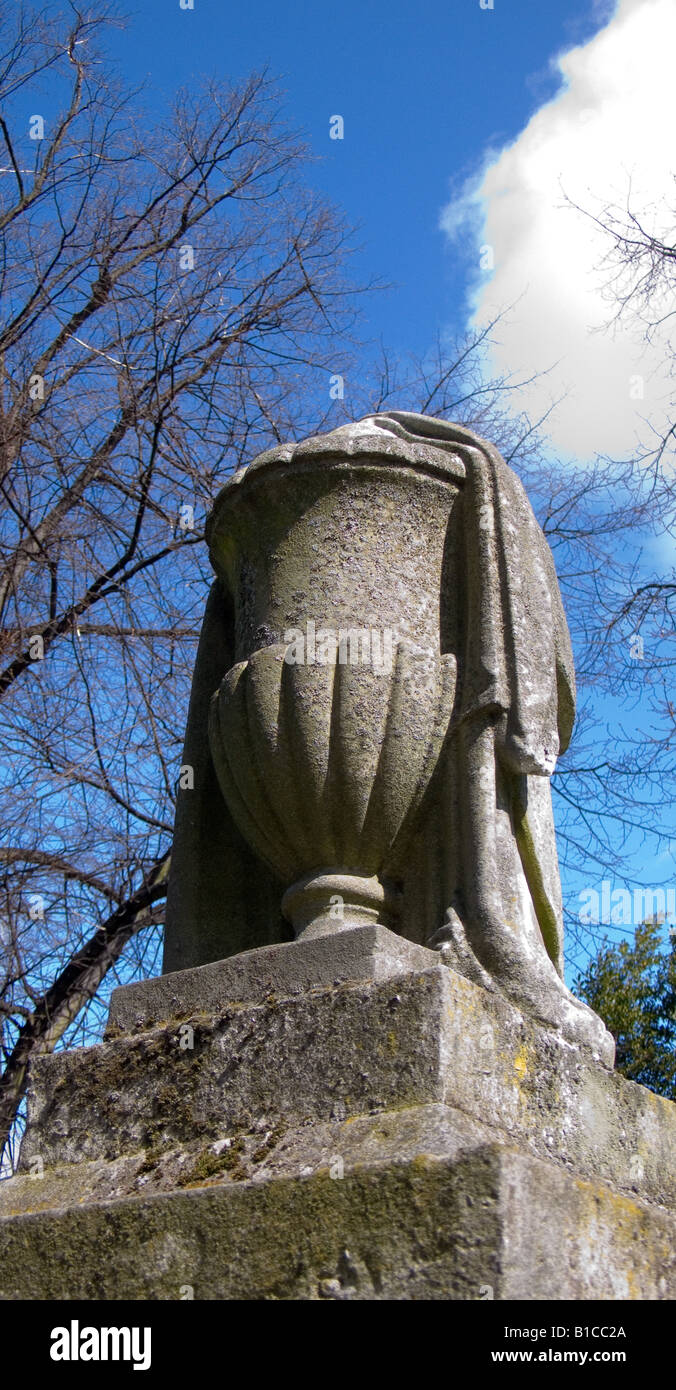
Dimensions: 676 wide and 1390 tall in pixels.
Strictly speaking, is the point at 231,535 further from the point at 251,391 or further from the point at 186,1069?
the point at 251,391

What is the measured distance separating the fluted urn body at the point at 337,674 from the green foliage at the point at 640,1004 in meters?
7.96

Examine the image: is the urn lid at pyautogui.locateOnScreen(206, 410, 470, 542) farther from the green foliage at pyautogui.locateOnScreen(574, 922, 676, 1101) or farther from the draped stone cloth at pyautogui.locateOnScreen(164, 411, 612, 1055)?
the green foliage at pyautogui.locateOnScreen(574, 922, 676, 1101)

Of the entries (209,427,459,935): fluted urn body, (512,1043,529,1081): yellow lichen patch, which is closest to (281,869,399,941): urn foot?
(209,427,459,935): fluted urn body

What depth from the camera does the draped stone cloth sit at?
9.73 ft

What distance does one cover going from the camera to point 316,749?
3.10 meters

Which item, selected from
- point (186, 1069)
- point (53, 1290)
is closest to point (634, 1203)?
point (186, 1069)

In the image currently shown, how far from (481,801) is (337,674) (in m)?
0.43

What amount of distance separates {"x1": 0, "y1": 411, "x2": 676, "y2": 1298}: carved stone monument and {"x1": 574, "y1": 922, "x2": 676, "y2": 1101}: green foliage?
7.82 metres

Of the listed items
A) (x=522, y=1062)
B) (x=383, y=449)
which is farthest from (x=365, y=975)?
(x=383, y=449)

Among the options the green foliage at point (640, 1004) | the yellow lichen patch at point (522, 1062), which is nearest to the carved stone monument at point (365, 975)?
the yellow lichen patch at point (522, 1062)

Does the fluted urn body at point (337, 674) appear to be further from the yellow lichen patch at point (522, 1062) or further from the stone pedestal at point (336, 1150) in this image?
the yellow lichen patch at point (522, 1062)

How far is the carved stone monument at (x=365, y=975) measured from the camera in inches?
93.4
